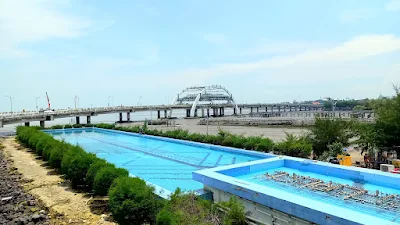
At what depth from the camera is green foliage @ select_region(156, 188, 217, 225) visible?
4.91 meters

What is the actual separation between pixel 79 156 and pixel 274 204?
6.70 meters

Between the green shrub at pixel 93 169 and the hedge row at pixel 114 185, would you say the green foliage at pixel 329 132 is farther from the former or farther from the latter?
the green shrub at pixel 93 169

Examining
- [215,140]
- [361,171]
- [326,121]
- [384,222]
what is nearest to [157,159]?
[215,140]

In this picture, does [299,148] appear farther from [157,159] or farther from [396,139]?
[157,159]

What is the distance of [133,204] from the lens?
5895mm

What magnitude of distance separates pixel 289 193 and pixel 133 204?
124 inches

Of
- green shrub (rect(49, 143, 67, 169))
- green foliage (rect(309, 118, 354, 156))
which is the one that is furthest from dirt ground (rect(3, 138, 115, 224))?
green foliage (rect(309, 118, 354, 156))

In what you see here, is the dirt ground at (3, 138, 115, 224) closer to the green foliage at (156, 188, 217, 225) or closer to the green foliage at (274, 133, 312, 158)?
the green foliage at (156, 188, 217, 225)

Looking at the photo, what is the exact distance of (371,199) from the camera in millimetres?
6273

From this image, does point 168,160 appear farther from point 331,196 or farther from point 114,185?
point 331,196

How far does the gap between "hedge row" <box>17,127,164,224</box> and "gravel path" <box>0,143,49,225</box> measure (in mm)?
1364

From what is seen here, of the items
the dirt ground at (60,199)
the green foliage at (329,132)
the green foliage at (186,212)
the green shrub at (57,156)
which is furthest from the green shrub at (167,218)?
the green foliage at (329,132)

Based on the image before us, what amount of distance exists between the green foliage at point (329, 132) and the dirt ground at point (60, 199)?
27.6ft

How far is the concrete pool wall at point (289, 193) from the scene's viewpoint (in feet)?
15.3
